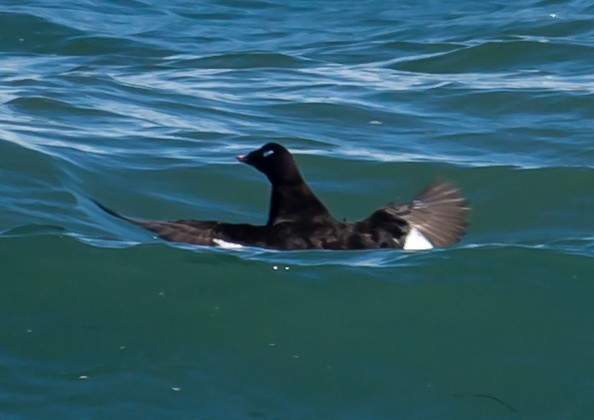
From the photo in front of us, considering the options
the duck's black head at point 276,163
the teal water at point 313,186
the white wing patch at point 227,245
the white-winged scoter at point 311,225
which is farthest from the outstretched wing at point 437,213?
the white wing patch at point 227,245

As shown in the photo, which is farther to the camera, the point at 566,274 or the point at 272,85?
the point at 272,85

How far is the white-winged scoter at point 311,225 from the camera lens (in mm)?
7695

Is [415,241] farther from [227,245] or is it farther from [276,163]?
[227,245]

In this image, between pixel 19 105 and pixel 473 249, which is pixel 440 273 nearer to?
pixel 473 249

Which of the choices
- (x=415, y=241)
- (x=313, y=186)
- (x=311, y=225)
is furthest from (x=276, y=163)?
(x=313, y=186)

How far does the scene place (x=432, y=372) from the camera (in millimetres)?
6180

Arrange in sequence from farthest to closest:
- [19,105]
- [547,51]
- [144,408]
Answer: [547,51], [19,105], [144,408]

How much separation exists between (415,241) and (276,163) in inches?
34.6

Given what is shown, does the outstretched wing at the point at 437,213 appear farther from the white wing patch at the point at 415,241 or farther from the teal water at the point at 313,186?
the teal water at the point at 313,186

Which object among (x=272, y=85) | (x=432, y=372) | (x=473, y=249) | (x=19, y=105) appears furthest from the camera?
(x=272, y=85)

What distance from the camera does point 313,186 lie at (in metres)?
10.2

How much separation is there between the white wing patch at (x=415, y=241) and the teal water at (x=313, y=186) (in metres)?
0.25

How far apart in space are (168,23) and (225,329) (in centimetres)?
1135

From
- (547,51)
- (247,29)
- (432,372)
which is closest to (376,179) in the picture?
(432,372)
